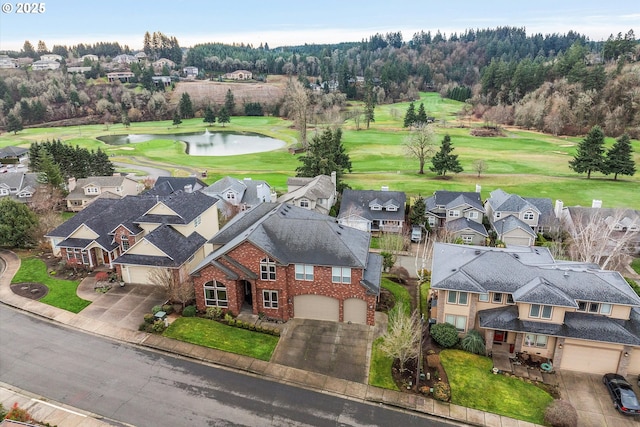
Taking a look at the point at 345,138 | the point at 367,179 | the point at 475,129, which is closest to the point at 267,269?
the point at 367,179

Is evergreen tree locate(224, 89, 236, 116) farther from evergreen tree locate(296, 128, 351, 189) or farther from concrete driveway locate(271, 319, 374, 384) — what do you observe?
concrete driveway locate(271, 319, 374, 384)

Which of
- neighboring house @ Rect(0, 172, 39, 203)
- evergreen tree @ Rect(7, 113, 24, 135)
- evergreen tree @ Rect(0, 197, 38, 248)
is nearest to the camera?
evergreen tree @ Rect(0, 197, 38, 248)

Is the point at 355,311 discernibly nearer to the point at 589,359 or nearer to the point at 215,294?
the point at 215,294

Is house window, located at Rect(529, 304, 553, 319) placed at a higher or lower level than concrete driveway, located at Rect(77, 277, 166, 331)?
higher

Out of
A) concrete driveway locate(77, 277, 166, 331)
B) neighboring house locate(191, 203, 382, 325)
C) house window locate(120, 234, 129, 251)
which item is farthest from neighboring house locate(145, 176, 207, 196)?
neighboring house locate(191, 203, 382, 325)

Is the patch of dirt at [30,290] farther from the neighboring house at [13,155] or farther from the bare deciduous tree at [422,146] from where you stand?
the neighboring house at [13,155]

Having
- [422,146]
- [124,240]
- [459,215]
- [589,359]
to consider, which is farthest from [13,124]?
[589,359]

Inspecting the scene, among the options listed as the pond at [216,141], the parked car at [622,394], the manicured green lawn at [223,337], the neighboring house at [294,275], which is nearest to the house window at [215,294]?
the neighboring house at [294,275]
